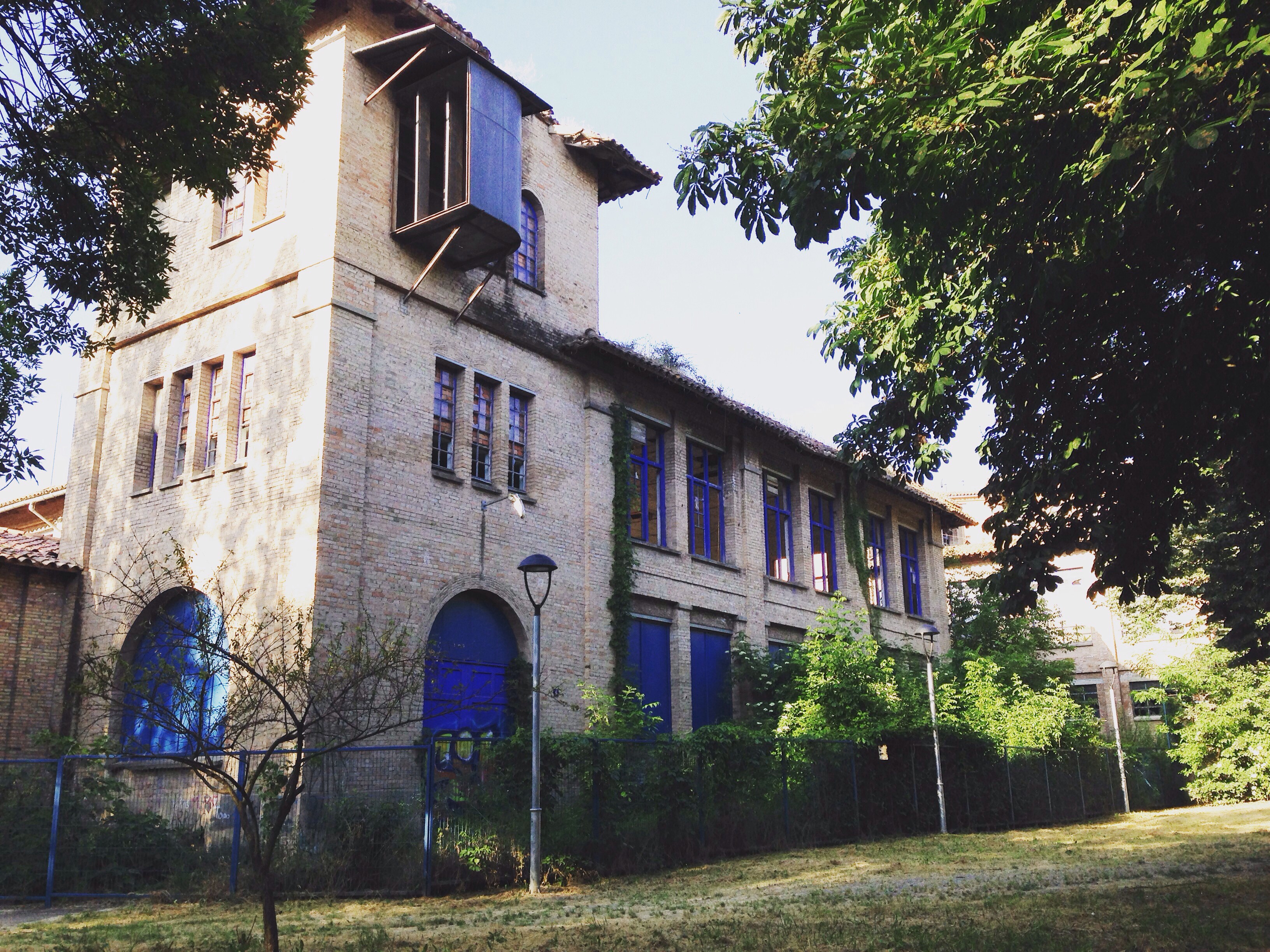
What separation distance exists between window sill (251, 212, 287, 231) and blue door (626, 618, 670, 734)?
30.2 feet

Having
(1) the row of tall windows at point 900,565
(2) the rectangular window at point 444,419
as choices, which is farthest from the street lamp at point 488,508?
(1) the row of tall windows at point 900,565

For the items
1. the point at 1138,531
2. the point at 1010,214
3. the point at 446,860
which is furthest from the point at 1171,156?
the point at 446,860

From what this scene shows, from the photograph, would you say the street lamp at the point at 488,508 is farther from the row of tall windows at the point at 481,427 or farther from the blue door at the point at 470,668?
the blue door at the point at 470,668

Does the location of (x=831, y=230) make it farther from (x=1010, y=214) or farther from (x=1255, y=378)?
(x=1255, y=378)

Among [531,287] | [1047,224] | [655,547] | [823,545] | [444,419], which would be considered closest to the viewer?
[1047,224]

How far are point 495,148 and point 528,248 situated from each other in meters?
3.03

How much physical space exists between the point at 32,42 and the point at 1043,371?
9642 millimetres

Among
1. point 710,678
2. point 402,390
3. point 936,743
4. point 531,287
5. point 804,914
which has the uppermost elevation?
point 531,287

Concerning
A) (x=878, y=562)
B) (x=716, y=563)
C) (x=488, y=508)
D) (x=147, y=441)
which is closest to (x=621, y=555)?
(x=488, y=508)

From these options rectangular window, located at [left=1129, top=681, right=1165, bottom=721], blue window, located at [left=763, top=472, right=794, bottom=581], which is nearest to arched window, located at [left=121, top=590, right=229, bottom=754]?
blue window, located at [left=763, top=472, right=794, bottom=581]

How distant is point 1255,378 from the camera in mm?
10516

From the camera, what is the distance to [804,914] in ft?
34.6

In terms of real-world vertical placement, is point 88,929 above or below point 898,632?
below

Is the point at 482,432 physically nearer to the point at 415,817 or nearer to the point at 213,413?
Result: the point at 213,413
